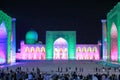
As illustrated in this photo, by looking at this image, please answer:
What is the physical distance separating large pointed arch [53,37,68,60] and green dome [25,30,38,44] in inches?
150

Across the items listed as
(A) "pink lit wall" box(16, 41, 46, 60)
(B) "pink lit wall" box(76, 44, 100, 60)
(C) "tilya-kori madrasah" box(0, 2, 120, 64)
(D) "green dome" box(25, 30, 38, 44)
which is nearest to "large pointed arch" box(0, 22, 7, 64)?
(C) "tilya-kori madrasah" box(0, 2, 120, 64)

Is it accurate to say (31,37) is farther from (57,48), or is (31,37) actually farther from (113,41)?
(113,41)

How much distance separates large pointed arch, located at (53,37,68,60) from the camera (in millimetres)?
47834

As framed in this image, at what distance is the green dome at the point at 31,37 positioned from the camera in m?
50.1

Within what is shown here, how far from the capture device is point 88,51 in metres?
49.4

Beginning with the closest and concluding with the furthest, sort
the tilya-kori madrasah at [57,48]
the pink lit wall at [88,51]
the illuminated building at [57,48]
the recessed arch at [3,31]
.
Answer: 1. the recessed arch at [3,31]
2. the tilya-kori madrasah at [57,48]
3. the illuminated building at [57,48]
4. the pink lit wall at [88,51]

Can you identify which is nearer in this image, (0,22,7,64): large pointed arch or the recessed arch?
the recessed arch

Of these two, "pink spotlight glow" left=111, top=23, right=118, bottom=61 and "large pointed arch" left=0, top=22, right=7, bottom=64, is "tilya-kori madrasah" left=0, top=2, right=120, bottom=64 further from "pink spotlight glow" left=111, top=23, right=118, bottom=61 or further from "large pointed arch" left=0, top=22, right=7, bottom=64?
"pink spotlight glow" left=111, top=23, right=118, bottom=61

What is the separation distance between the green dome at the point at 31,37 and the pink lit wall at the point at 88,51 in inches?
264

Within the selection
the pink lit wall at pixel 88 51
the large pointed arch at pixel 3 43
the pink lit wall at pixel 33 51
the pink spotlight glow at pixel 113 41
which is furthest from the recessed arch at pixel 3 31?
the pink lit wall at pixel 88 51

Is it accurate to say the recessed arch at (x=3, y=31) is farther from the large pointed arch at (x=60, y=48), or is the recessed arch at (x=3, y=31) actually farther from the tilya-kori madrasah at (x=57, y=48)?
→ the large pointed arch at (x=60, y=48)

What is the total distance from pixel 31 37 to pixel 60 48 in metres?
5.20

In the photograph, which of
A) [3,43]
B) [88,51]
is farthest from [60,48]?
[3,43]

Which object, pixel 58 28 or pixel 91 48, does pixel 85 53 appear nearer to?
pixel 91 48
